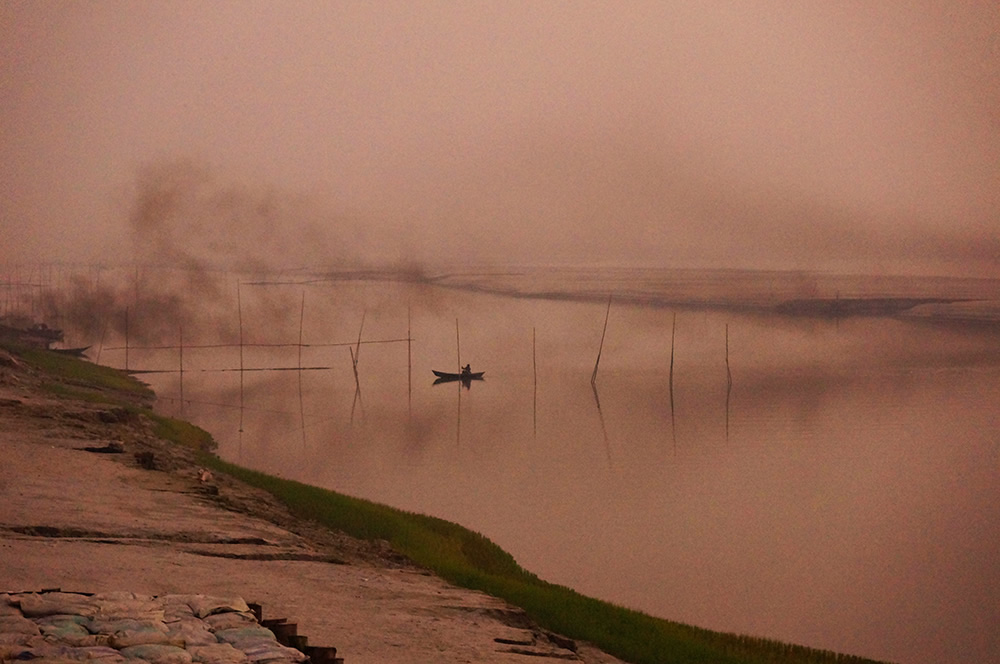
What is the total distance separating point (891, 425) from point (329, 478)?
20.4 meters

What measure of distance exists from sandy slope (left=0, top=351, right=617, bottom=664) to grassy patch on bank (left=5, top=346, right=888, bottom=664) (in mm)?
384

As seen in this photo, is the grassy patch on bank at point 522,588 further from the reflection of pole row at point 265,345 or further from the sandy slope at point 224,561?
the reflection of pole row at point 265,345

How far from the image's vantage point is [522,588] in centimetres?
1145

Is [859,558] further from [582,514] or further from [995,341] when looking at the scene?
[995,341]

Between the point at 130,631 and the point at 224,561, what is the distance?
415 cm

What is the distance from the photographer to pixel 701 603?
13.9 meters

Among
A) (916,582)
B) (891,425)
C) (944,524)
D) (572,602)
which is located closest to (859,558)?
(916,582)

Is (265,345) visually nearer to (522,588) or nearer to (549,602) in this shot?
(522,588)

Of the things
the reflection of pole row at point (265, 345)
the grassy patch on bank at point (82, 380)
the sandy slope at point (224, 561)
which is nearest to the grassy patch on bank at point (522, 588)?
the sandy slope at point (224, 561)

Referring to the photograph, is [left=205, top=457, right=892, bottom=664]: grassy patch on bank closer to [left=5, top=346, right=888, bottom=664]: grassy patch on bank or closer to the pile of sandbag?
[left=5, top=346, right=888, bottom=664]: grassy patch on bank

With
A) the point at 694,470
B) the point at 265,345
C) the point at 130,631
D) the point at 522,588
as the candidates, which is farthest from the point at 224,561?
the point at 265,345

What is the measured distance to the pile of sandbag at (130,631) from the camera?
5.56 meters

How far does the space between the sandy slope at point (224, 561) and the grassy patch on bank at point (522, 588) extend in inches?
15.1

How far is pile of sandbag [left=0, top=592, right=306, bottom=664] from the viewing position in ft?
18.2
